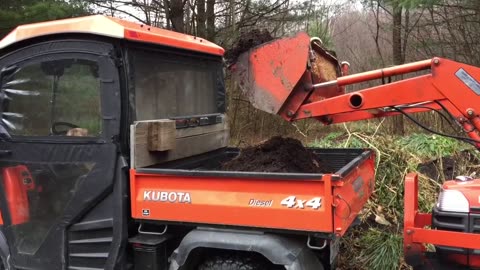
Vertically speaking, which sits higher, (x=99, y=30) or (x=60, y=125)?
(x=99, y=30)

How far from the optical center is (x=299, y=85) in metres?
3.53

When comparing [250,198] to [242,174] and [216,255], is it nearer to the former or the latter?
[242,174]

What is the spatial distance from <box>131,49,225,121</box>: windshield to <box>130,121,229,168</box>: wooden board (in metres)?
0.15

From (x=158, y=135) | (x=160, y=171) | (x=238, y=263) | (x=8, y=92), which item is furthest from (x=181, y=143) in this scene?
(x=8, y=92)

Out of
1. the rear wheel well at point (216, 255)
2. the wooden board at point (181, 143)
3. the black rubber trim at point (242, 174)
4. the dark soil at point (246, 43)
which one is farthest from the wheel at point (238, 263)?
the dark soil at point (246, 43)

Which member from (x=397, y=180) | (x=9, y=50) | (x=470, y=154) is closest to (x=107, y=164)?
(x=9, y=50)

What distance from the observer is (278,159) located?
372 cm

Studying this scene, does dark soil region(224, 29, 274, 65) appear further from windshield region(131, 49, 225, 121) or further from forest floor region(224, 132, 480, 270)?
forest floor region(224, 132, 480, 270)

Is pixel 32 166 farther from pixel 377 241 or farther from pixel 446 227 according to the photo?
pixel 377 241

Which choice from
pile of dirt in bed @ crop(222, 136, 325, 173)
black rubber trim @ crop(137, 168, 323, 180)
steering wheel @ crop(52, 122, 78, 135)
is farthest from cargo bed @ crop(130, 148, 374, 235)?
steering wheel @ crop(52, 122, 78, 135)

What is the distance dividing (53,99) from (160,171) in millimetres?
1072

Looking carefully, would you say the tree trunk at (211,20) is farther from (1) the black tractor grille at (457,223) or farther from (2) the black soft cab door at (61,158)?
(1) the black tractor grille at (457,223)

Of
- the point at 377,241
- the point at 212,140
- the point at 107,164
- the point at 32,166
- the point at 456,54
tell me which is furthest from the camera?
the point at 456,54

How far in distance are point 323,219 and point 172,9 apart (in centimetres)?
935
